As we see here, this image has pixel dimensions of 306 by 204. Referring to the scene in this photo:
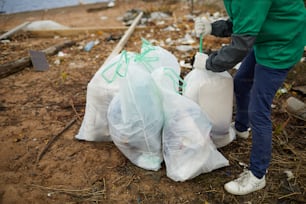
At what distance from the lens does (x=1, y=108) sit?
2709 millimetres

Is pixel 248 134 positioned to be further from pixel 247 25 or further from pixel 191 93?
pixel 247 25

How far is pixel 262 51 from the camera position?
1.51 meters

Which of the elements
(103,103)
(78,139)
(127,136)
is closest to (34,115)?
(78,139)

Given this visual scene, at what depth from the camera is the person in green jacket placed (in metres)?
1.33

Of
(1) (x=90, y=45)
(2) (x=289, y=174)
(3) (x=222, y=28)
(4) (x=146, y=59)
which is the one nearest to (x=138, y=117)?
(4) (x=146, y=59)

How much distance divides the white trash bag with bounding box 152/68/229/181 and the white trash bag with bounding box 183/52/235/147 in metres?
0.13

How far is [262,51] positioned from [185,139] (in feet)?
2.33

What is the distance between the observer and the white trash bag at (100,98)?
2.09 m

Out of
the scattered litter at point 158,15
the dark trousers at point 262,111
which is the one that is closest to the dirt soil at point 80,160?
the dark trousers at point 262,111

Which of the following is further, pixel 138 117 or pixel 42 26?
pixel 42 26

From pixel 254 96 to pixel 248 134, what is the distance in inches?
29.7

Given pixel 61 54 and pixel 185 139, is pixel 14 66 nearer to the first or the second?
pixel 61 54

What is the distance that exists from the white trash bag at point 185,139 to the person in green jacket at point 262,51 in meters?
0.24

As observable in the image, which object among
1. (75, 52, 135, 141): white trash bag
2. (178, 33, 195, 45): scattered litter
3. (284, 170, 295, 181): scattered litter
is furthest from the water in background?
(284, 170, 295, 181): scattered litter
